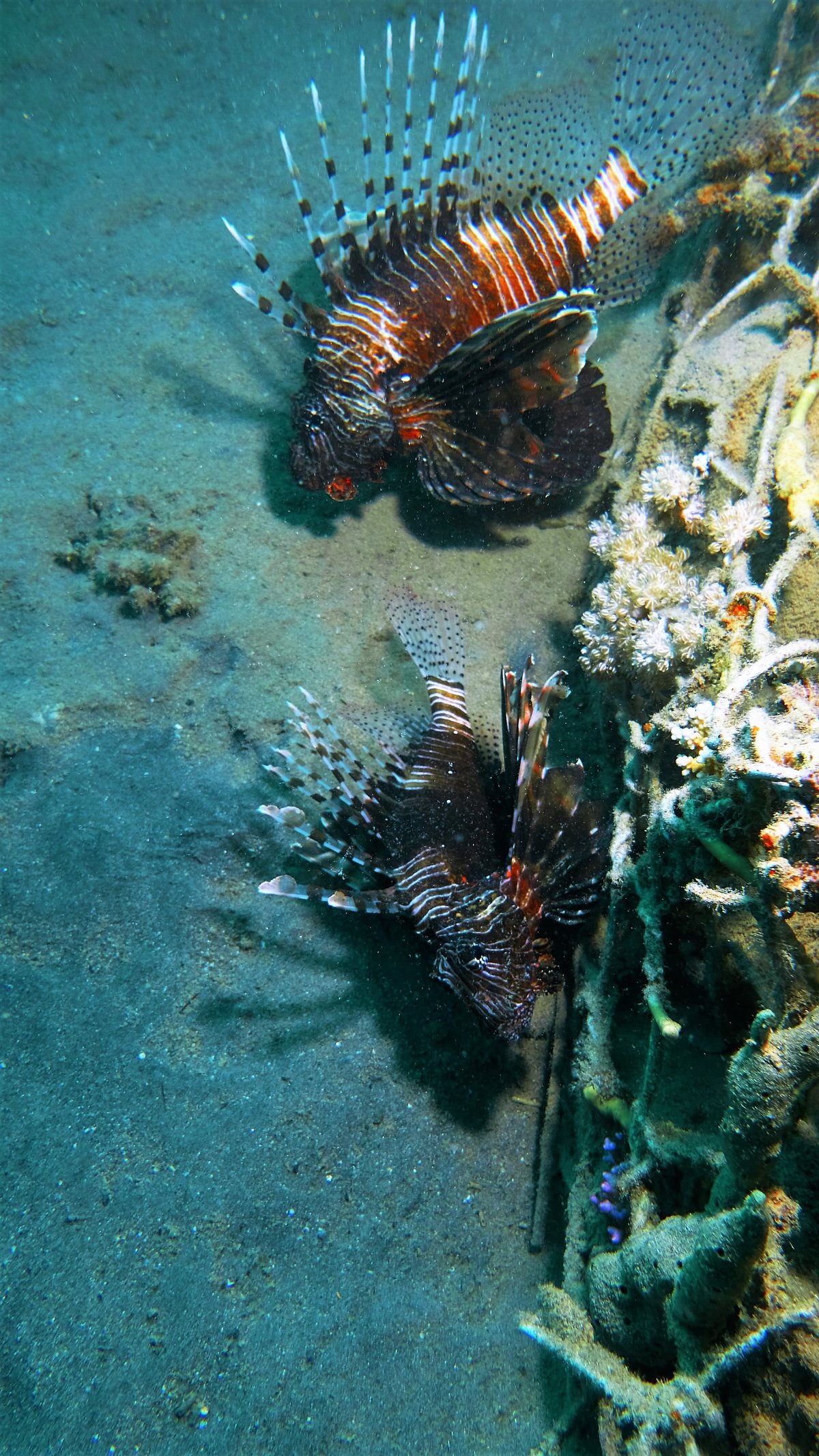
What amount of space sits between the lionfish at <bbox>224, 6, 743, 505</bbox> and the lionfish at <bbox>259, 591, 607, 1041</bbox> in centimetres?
143

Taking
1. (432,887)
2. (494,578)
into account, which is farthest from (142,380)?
(432,887)

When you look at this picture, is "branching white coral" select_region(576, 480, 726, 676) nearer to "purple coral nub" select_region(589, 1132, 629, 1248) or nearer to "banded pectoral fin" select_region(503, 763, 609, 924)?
"banded pectoral fin" select_region(503, 763, 609, 924)

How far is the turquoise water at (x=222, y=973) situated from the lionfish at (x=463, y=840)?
14.1 inches

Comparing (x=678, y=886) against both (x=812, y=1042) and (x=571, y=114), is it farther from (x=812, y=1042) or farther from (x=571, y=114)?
(x=571, y=114)

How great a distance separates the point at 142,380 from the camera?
4973 millimetres

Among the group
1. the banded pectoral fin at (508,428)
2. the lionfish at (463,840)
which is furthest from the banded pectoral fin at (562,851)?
the banded pectoral fin at (508,428)

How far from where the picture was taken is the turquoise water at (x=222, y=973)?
2686 mm

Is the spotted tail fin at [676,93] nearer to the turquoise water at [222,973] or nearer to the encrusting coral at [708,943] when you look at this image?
the turquoise water at [222,973]

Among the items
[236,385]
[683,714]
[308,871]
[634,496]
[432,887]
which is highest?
[634,496]

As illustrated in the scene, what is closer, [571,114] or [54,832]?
[54,832]

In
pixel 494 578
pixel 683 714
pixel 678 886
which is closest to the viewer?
pixel 678 886

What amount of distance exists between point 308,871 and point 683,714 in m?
1.77

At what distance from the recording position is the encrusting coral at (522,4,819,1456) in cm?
166

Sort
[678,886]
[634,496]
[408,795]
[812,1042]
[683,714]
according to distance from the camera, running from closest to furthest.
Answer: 1. [812,1042]
2. [678,886]
3. [683,714]
4. [408,795]
5. [634,496]
